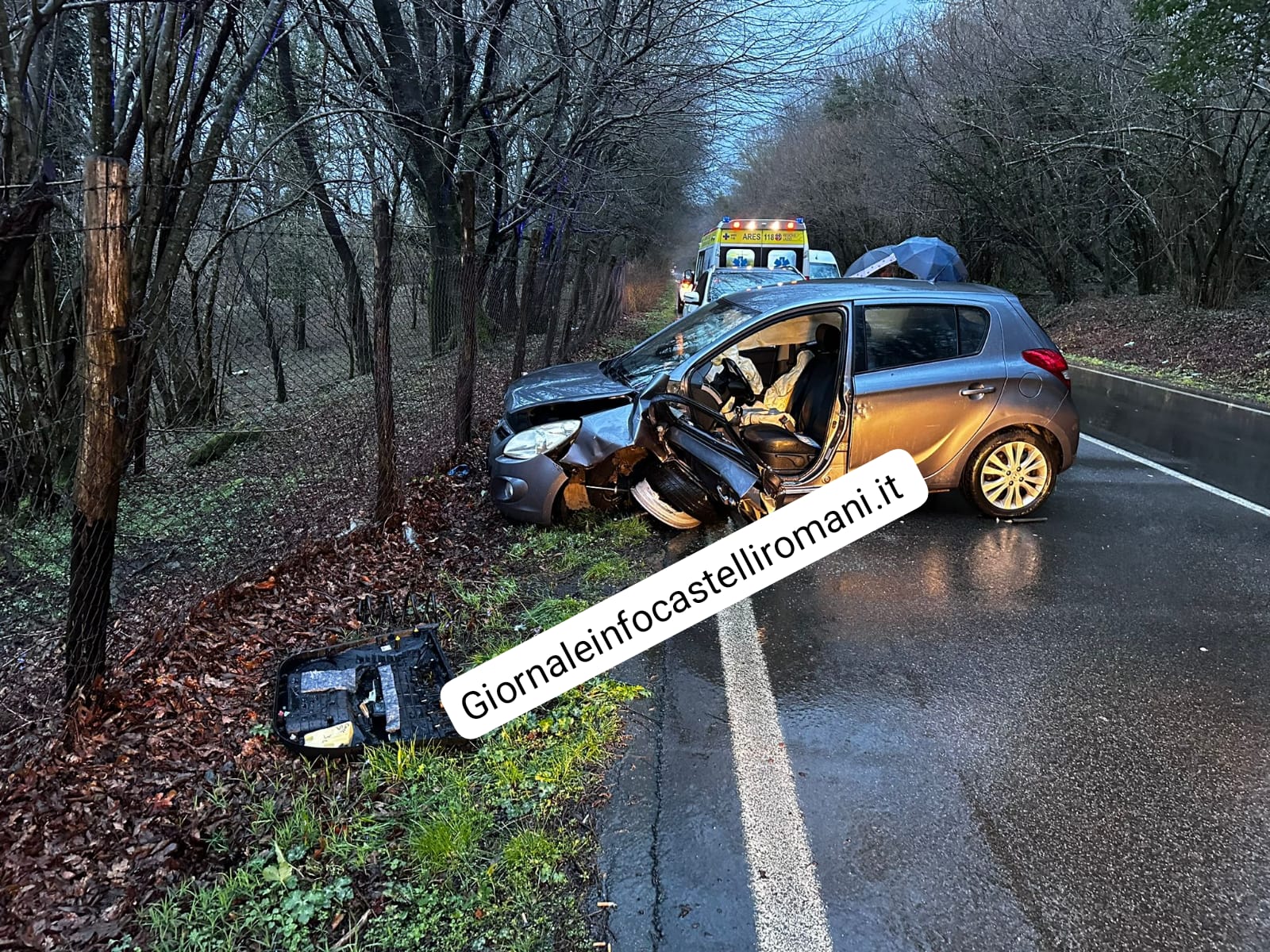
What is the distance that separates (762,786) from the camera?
300 cm

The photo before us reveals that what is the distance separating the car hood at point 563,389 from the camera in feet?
18.4

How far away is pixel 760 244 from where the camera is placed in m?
17.1

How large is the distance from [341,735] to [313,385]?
6989 mm

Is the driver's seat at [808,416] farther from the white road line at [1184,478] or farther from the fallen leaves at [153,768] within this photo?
the white road line at [1184,478]

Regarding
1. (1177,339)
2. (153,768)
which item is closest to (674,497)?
(153,768)

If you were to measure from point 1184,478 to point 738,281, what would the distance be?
28.3 feet

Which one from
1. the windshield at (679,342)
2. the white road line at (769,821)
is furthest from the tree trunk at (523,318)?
the white road line at (769,821)

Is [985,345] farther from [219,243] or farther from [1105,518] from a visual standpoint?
[219,243]

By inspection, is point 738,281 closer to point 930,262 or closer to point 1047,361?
point 930,262

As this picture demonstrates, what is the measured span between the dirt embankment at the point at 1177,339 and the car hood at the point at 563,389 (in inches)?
435

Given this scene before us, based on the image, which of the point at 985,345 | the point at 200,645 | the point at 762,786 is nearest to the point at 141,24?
the point at 200,645

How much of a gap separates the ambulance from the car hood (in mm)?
11315

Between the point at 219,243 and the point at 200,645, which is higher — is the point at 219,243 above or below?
above

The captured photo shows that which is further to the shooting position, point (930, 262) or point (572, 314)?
point (930, 262)
